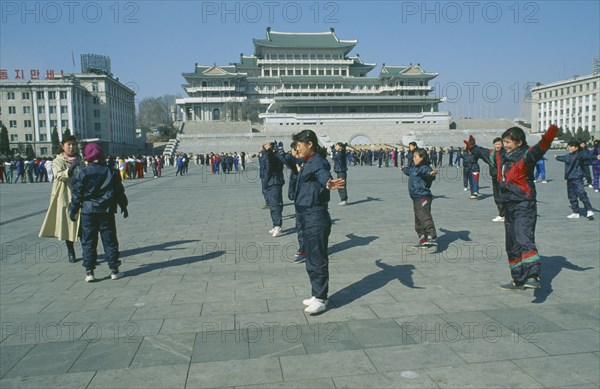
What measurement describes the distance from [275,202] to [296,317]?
13.4ft

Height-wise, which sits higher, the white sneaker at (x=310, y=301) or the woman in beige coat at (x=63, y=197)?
the woman in beige coat at (x=63, y=197)

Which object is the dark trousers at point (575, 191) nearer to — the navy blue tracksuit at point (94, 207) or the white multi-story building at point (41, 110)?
the navy blue tracksuit at point (94, 207)

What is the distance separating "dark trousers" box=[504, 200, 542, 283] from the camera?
4.57m

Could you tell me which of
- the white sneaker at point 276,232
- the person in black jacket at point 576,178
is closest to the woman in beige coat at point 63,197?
the white sneaker at point 276,232

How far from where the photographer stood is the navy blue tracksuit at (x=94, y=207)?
5426mm

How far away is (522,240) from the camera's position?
Result: 4613 millimetres

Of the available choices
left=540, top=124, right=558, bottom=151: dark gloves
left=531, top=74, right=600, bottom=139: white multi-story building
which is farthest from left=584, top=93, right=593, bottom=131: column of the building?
left=540, top=124, right=558, bottom=151: dark gloves

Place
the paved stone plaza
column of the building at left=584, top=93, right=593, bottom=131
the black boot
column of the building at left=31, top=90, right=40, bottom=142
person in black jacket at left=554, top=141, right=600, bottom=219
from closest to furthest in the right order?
the paved stone plaza
the black boot
person in black jacket at left=554, top=141, right=600, bottom=219
column of the building at left=31, top=90, right=40, bottom=142
column of the building at left=584, top=93, right=593, bottom=131

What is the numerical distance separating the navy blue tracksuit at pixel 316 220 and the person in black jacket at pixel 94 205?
259 centimetres

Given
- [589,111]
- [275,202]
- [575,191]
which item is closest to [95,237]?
[275,202]

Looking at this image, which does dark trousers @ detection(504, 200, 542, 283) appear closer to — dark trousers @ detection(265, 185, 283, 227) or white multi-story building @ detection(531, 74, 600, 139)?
dark trousers @ detection(265, 185, 283, 227)

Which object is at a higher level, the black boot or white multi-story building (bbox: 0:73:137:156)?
white multi-story building (bbox: 0:73:137:156)

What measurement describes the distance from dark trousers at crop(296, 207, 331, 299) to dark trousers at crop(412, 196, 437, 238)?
2949 mm

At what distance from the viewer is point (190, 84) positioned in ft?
251
